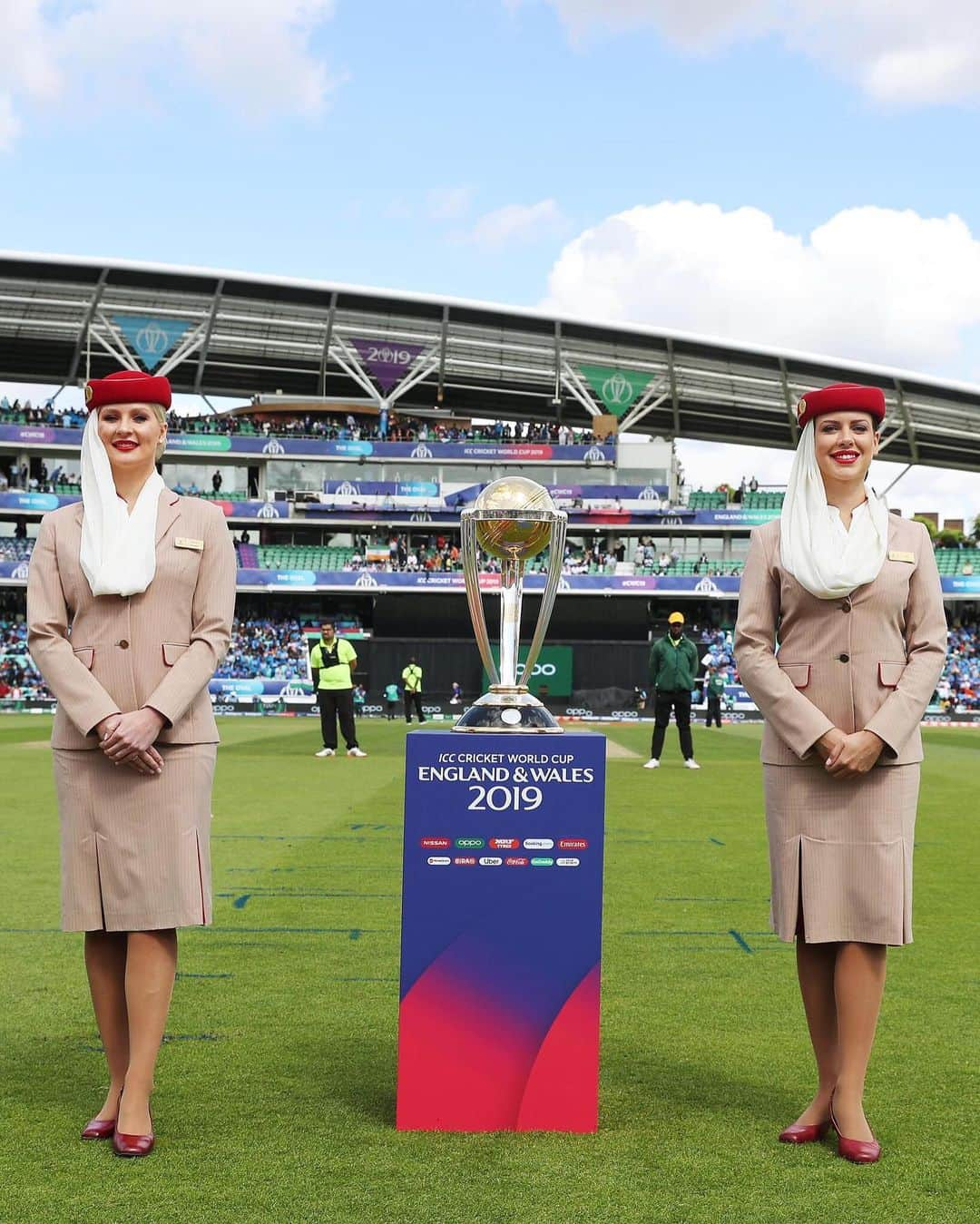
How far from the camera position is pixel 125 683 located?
3.62m

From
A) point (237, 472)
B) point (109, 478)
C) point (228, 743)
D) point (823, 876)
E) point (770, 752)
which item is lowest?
point (228, 743)

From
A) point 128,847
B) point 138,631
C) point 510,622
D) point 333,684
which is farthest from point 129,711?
point 333,684

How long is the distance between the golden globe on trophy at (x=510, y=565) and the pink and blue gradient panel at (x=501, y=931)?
227 mm

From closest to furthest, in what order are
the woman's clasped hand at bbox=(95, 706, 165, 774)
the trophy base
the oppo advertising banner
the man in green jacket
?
the woman's clasped hand at bbox=(95, 706, 165, 774)
the trophy base
the man in green jacket
the oppo advertising banner

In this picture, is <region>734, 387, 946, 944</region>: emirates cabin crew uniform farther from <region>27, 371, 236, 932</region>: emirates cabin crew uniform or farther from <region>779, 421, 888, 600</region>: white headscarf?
<region>27, 371, 236, 932</region>: emirates cabin crew uniform

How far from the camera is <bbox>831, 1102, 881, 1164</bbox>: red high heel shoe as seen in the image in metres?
3.37

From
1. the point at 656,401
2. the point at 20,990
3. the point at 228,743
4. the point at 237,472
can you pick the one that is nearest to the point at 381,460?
the point at 237,472

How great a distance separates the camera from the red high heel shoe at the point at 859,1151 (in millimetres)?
3371

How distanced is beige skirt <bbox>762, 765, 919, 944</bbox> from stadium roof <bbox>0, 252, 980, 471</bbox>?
1729 inches

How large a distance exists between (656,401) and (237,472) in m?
17.4

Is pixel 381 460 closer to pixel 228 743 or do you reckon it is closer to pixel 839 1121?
pixel 228 743

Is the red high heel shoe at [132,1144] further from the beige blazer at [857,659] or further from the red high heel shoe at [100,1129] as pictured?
the beige blazer at [857,659]

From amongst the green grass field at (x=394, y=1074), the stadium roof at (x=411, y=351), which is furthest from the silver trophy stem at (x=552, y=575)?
the stadium roof at (x=411, y=351)

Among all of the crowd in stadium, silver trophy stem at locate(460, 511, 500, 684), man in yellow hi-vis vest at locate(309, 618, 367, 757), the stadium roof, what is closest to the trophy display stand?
silver trophy stem at locate(460, 511, 500, 684)
